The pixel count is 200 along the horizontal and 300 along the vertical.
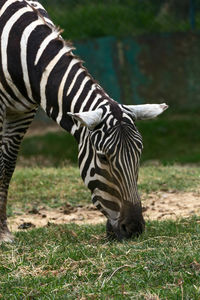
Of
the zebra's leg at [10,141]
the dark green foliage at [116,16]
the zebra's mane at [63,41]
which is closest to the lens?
the zebra's mane at [63,41]

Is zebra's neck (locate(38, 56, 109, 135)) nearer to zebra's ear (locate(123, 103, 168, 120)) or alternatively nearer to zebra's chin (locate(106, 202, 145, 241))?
zebra's ear (locate(123, 103, 168, 120))

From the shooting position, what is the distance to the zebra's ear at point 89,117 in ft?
16.8

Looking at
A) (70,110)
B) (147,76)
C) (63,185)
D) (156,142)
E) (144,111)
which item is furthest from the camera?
(147,76)

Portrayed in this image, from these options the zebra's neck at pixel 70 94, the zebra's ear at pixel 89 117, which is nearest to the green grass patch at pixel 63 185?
the zebra's neck at pixel 70 94

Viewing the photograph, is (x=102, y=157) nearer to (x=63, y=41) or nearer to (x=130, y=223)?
(x=130, y=223)

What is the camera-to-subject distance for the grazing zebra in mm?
5199

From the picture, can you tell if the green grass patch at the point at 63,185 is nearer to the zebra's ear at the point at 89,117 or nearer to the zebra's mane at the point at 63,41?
the zebra's mane at the point at 63,41

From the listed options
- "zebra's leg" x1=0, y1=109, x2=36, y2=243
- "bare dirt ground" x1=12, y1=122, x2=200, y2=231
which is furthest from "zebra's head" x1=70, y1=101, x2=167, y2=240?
"bare dirt ground" x1=12, y1=122, x2=200, y2=231

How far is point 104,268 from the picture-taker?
4.72 m

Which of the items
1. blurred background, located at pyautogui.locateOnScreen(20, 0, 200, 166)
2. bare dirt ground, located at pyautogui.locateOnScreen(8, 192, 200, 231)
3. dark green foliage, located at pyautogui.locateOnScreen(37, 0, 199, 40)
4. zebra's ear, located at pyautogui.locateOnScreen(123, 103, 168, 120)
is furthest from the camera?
dark green foliage, located at pyautogui.locateOnScreen(37, 0, 199, 40)

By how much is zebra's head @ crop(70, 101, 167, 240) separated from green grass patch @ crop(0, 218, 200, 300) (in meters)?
0.21

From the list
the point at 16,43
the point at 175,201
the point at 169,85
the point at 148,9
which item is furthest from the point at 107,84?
the point at 16,43

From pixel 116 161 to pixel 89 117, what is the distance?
40cm

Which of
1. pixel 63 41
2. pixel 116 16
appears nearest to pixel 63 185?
pixel 63 41
